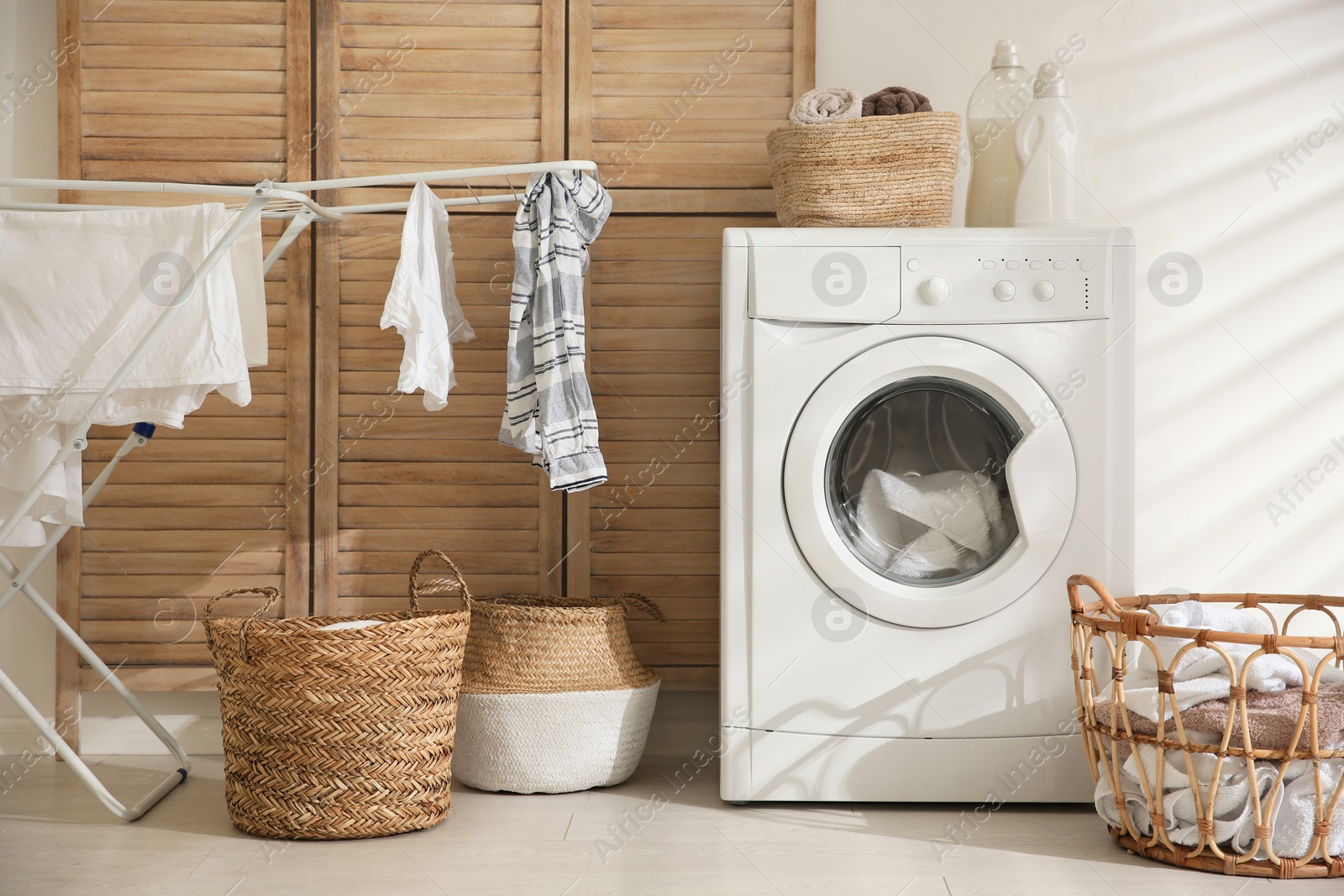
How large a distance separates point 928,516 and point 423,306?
97cm

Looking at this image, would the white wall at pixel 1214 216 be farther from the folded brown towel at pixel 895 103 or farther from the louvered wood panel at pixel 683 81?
the folded brown towel at pixel 895 103

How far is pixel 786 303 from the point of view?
1.76 metres

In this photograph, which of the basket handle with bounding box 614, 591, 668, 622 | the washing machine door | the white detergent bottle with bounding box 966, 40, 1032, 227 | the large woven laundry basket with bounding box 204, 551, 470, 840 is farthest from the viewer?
the basket handle with bounding box 614, 591, 668, 622

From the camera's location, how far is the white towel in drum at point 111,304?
1.62m

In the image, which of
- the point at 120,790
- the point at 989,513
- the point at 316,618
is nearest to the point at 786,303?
the point at 989,513

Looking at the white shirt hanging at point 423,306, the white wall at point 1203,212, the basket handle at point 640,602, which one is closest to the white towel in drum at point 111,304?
the white shirt hanging at point 423,306

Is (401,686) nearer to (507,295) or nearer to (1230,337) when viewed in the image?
(507,295)

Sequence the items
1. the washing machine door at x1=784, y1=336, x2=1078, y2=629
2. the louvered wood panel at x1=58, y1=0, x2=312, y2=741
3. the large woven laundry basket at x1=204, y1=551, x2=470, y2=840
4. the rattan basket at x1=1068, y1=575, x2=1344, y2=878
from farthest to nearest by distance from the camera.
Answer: the louvered wood panel at x1=58, y1=0, x2=312, y2=741 → the washing machine door at x1=784, y1=336, x2=1078, y2=629 → the large woven laundry basket at x1=204, y1=551, x2=470, y2=840 → the rattan basket at x1=1068, y1=575, x2=1344, y2=878

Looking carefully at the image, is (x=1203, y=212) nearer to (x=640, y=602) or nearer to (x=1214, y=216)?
(x=1214, y=216)

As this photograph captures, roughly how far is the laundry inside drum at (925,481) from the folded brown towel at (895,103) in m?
0.52

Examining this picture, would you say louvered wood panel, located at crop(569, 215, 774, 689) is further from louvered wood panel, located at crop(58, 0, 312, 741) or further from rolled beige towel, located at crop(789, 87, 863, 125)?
louvered wood panel, located at crop(58, 0, 312, 741)

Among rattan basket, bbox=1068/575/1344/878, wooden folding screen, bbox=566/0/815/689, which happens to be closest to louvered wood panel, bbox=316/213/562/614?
wooden folding screen, bbox=566/0/815/689

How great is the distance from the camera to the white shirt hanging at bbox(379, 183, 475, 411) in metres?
1.76

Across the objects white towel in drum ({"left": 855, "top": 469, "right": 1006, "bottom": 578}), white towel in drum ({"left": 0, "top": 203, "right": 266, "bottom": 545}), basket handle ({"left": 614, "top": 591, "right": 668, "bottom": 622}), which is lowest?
basket handle ({"left": 614, "top": 591, "right": 668, "bottom": 622})
